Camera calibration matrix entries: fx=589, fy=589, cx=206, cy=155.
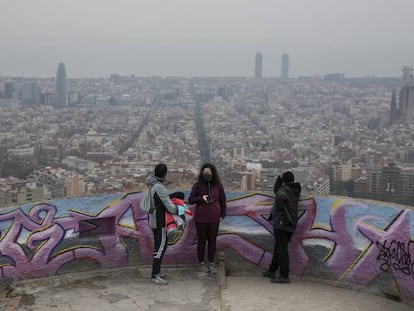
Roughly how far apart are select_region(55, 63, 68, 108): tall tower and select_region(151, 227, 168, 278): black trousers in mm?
92905

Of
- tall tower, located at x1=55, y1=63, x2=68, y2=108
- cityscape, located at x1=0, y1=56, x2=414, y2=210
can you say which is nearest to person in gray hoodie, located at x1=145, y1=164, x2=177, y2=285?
cityscape, located at x1=0, y1=56, x2=414, y2=210

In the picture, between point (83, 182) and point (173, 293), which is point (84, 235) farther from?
point (83, 182)

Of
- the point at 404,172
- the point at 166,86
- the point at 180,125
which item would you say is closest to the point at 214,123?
the point at 180,125

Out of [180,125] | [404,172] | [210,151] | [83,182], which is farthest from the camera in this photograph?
[180,125]

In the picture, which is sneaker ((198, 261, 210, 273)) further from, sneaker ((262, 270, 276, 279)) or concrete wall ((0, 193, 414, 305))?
sneaker ((262, 270, 276, 279))

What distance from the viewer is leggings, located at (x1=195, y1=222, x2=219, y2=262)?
5344 mm

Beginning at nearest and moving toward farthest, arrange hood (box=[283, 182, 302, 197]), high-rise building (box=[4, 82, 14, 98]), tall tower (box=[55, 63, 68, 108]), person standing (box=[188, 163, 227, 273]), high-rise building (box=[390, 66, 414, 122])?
hood (box=[283, 182, 302, 197])
person standing (box=[188, 163, 227, 273])
high-rise building (box=[390, 66, 414, 122])
high-rise building (box=[4, 82, 14, 98])
tall tower (box=[55, 63, 68, 108])

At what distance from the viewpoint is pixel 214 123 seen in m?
86.7

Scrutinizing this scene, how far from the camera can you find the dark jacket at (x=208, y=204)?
5305 mm

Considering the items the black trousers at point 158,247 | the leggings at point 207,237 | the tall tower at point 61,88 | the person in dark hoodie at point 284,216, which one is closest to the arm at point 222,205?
the leggings at point 207,237

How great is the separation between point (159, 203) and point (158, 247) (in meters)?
0.38

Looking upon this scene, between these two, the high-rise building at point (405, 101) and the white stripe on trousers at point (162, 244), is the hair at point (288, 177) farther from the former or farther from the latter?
the high-rise building at point (405, 101)

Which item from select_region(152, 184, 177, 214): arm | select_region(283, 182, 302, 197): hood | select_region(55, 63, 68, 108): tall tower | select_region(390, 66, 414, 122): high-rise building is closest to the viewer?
select_region(152, 184, 177, 214): arm

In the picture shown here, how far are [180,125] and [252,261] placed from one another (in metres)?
79.4
